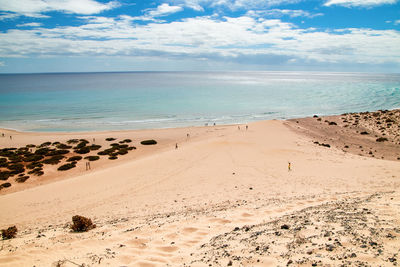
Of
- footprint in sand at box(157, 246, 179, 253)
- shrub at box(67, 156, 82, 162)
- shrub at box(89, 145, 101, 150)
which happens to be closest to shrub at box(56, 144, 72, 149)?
shrub at box(89, 145, 101, 150)

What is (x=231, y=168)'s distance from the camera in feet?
69.3

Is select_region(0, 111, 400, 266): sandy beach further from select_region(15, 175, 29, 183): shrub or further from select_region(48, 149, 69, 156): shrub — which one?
select_region(48, 149, 69, 156): shrub

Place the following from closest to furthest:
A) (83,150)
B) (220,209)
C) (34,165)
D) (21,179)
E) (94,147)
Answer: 1. (220,209)
2. (21,179)
3. (34,165)
4. (83,150)
5. (94,147)

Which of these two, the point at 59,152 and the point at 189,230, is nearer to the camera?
the point at 189,230

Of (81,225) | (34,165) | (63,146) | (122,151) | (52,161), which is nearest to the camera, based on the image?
(81,225)

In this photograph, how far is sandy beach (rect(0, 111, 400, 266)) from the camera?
257 inches

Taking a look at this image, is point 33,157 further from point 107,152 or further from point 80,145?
point 107,152

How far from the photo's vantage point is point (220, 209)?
11.5m

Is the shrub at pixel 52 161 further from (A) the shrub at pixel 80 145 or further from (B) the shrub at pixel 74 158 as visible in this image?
(A) the shrub at pixel 80 145

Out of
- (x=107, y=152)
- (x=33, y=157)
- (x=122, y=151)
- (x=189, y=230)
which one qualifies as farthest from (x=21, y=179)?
(x=189, y=230)

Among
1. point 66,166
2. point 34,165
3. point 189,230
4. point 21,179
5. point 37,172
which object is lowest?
point 21,179

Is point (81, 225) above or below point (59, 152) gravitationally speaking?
above

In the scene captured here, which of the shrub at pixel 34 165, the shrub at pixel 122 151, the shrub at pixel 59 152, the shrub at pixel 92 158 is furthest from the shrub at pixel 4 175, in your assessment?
the shrub at pixel 122 151

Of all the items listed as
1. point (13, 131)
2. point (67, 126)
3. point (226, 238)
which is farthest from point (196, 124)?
point (226, 238)
